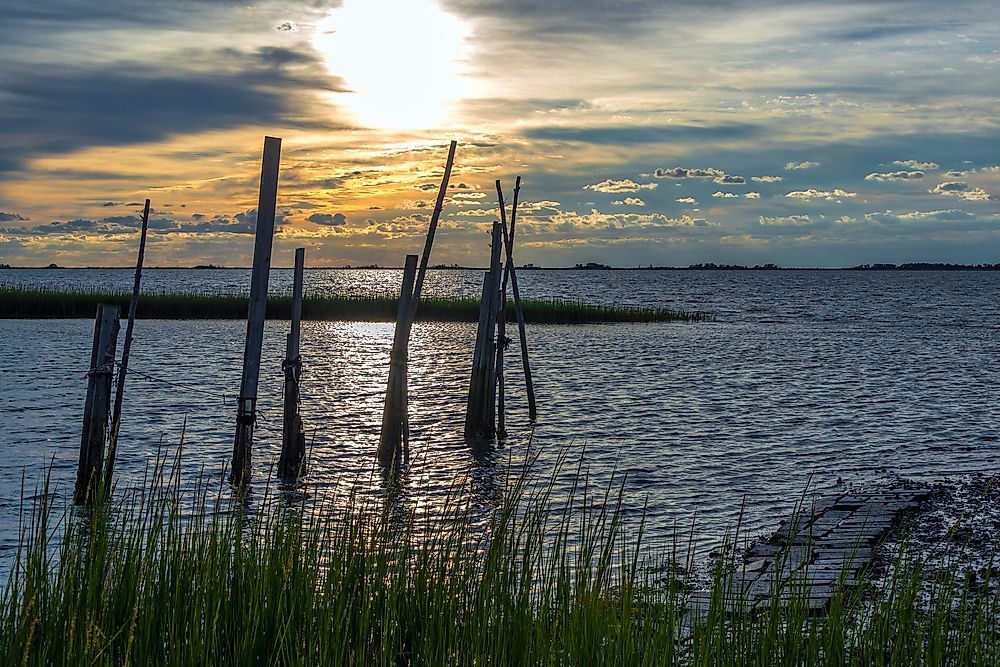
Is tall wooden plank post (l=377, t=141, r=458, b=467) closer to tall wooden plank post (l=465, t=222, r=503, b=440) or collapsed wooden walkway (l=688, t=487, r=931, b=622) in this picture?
tall wooden plank post (l=465, t=222, r=503, b=440)

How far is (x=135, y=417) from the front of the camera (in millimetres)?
18844

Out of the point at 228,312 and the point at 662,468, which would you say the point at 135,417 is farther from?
the point at 228,312

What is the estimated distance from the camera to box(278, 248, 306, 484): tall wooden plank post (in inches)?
490

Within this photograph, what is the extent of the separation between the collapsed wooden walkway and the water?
73 cm

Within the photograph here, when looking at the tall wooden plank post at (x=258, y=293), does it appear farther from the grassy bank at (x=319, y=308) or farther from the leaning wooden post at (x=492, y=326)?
the grassy bank at (x=319, y=308)

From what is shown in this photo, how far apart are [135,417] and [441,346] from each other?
19.7 m

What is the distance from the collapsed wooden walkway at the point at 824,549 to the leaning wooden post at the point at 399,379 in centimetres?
578

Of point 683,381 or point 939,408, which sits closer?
point 939,408

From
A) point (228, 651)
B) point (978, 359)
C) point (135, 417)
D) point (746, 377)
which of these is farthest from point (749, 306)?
point (228, 651)

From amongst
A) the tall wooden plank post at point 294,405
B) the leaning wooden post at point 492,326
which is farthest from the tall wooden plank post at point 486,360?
the tall wooden plank post at point 294,405

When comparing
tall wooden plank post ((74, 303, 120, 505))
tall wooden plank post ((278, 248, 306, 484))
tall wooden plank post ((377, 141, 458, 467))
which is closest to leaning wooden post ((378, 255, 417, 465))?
tall wooden plank post ((377, 141, 458, 467))

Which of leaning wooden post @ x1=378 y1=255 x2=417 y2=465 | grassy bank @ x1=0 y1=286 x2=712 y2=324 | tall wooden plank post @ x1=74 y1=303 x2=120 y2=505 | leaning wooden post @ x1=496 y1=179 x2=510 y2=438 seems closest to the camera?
tall wooden plank post @ x1=74 y1=303 x2=120 y2=505

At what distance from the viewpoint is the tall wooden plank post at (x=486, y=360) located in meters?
15.2

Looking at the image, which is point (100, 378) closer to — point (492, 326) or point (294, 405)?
point (294, 405)
